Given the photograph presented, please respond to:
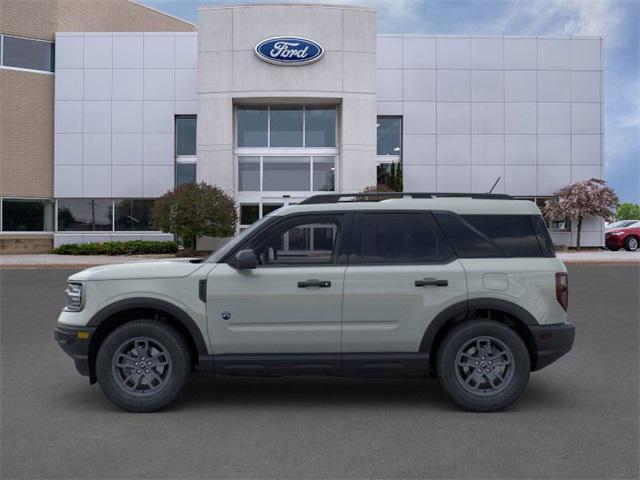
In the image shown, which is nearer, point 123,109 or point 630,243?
point 123,109

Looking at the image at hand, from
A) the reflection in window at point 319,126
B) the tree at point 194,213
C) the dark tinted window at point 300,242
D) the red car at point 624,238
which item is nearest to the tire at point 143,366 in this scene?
the dark tinted window at point 300,242

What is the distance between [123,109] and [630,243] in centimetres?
2717

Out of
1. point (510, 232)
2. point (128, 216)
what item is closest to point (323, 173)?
point (128, 216)

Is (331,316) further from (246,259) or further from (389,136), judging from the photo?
(389,136)

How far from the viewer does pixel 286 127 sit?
29.6 metres

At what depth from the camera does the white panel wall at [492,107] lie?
31.0 metres

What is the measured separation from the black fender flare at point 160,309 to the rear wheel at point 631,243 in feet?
104

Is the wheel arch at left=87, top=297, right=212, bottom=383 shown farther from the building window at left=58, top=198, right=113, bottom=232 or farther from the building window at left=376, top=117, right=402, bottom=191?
the building window at left=58, top=198, right=113, bottom=232

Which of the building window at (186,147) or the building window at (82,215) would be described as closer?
the building window at (82,215)

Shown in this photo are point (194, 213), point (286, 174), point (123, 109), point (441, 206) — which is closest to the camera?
point (441, 206)

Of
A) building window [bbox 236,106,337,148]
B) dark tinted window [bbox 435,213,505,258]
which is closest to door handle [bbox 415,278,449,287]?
dark tinted window [bbox 435,213,505,258]

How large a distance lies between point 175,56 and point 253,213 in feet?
29.6

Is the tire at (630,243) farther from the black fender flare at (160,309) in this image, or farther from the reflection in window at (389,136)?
the black fender flare at (160,309)

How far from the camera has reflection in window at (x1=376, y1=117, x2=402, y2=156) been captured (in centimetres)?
3153
